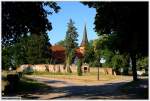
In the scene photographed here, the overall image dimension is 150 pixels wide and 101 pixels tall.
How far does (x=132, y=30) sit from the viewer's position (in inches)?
898

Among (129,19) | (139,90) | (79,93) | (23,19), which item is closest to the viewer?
(129,19)

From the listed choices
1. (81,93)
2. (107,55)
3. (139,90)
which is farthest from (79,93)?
(107,55)

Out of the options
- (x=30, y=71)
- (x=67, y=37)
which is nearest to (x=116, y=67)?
A: (x=30, y=71)

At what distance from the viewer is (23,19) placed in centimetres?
2519

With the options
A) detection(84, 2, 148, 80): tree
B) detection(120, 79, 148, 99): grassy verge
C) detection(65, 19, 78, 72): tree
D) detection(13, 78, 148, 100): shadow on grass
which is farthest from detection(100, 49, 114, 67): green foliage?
detection(84, 2, 148, 80): tree

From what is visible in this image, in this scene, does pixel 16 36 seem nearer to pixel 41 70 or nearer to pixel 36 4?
pixel 36 4

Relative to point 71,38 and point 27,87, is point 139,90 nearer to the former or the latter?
Answer: point 27,87

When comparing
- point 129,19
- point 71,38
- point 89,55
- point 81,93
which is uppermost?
point 71,38

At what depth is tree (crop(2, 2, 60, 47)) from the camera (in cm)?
2284

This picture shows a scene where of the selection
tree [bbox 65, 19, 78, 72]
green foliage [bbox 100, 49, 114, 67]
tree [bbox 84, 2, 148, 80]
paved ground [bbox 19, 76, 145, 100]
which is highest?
tree [bbox 65, 19, 78, 72]

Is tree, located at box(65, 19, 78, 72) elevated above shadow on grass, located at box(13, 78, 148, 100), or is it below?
above

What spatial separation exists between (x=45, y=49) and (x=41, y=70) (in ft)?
25.3

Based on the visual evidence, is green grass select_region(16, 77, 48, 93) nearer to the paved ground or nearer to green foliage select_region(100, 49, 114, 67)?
the paved ground

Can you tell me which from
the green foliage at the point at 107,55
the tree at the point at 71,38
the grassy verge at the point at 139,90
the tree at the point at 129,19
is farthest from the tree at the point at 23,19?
the tree at the point at 71,38
